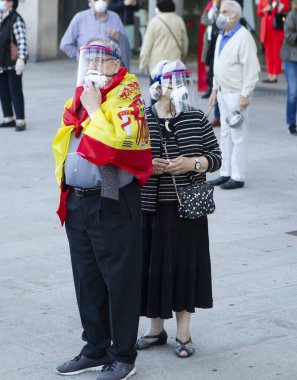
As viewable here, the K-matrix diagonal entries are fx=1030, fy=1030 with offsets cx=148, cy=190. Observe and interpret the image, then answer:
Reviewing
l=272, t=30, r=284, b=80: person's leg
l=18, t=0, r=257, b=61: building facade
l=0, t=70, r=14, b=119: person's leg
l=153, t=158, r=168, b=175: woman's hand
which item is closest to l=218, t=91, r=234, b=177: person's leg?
l=0, t=70, r=14, b=119: person's leg

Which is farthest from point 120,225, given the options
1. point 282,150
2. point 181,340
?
point 282,150

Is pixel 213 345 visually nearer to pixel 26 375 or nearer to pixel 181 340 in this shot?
pixel 181 340

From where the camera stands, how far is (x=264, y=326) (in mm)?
6410

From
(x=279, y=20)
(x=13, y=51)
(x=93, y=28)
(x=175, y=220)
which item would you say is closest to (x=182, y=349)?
(x=175, y=220)

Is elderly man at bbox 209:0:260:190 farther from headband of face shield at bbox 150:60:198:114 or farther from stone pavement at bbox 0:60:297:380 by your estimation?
headband of face shield at bbox 150:60:198:114

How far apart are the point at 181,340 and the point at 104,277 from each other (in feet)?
2.55

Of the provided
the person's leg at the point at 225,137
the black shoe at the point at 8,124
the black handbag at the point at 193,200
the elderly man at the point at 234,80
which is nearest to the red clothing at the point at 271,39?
the black shoe at the point at 8,124

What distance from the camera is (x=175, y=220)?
5855 mm

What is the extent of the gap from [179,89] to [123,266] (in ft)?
3.70

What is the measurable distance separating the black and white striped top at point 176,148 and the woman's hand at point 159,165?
0.10m

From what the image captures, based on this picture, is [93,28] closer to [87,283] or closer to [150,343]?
[150,343]

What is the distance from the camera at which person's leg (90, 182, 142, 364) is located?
534 centimetres

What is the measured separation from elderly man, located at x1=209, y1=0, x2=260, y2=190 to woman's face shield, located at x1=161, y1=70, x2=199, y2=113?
448 centimetres

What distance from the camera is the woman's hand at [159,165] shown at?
572 cm
